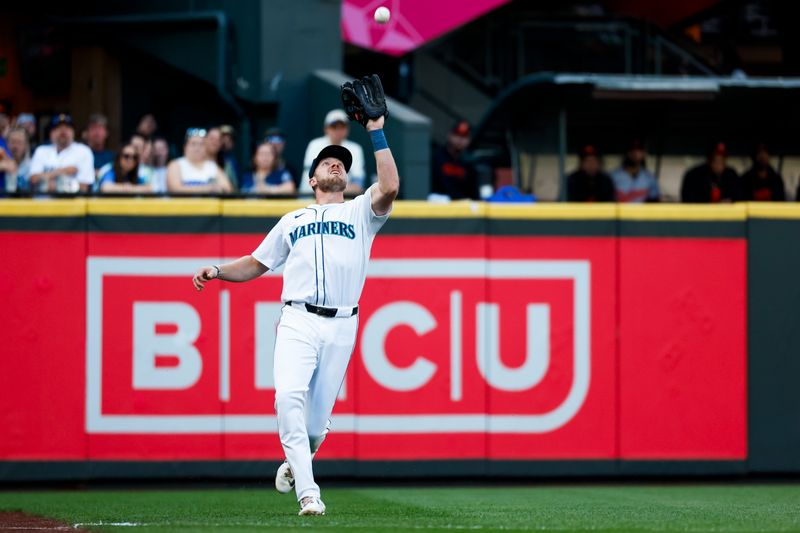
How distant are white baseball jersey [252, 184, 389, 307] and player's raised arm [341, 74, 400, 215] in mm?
287

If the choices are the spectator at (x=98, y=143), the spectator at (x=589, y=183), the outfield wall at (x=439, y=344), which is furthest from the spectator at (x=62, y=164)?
the spectator at (x=589, y=183)

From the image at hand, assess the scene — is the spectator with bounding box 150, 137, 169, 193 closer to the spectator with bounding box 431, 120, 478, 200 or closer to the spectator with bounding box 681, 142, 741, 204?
the spectator with bounding box 431, 120, 478, 200

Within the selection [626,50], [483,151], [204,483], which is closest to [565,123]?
[483,151]

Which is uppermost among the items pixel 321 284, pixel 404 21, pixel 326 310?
pixel 404 21

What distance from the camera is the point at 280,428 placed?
26.1 ft

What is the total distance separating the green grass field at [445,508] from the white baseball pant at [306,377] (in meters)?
0.38

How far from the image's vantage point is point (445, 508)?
8.81 metres

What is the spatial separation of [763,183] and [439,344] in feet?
Answer: 17.0

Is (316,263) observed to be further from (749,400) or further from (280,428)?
(749,400)

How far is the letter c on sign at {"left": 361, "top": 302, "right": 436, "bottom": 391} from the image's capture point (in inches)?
450

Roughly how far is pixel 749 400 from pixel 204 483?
4.58 meters

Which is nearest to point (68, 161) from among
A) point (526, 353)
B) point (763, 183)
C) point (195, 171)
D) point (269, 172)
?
point (195, 171)

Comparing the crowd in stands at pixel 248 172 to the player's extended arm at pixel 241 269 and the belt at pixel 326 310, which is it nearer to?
the player's extended arm at pixel 241 269

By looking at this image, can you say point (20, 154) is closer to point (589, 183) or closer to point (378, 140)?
point (589, 183)
